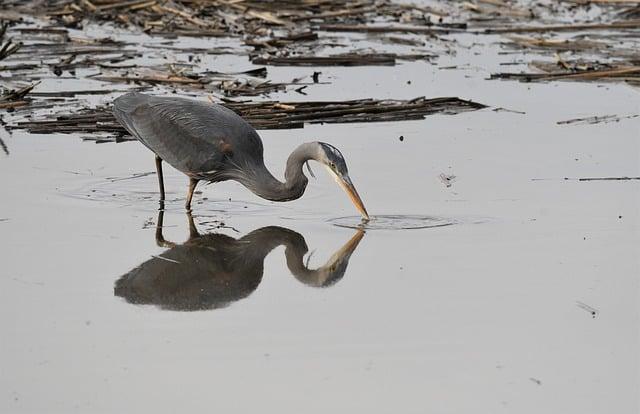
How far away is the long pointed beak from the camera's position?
9375 mm

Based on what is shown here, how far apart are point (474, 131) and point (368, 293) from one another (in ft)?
17.4

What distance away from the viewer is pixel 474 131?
1302 centimetres

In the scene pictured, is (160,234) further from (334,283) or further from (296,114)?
(296,114)

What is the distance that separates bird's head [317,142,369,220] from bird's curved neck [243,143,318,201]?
0.11 m

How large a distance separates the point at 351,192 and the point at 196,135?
1.46 meters

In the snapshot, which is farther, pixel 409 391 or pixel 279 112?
pixel 279 112

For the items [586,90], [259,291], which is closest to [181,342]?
[259,291]

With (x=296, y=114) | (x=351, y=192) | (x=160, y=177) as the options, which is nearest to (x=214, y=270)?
(x=351, y=192)

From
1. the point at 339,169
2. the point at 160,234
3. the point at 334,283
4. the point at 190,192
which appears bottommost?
the point at 334,283

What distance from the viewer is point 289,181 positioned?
9766 millimetres

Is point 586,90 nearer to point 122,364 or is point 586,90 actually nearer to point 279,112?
point 279,112

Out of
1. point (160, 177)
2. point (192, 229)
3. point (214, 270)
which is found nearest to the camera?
point (214, 270)

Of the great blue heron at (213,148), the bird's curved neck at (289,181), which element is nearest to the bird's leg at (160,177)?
the great blue heron at (213,148)

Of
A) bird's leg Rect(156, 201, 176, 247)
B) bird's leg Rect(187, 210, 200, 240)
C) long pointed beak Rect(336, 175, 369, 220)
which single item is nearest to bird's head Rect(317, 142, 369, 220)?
long pointed beak Rect(336, 175, 369, 220)
